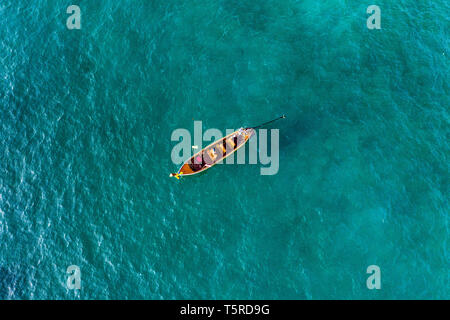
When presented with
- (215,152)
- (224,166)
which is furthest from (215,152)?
(224,166)

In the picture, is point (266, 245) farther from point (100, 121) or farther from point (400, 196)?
point (100, 121)

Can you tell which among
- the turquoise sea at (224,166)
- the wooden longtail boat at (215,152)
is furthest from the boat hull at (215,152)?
the turquoise sea at (224,166)

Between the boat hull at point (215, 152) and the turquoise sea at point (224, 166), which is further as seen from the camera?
the boat hull at point (215, 152)

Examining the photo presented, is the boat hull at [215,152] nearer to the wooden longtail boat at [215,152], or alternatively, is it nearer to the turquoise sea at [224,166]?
the wooden longtail boat at [215,152]

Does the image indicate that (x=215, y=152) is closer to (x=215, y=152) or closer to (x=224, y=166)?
(x=215, y=152)

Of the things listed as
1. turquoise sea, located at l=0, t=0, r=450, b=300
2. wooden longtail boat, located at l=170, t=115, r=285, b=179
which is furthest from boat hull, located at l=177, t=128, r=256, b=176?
turquoise sea, located at l=0, t=0, r=450, b=300

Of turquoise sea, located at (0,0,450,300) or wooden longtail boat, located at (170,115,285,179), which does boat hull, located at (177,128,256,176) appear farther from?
turquoise sea, located at (0,0,450,300)
